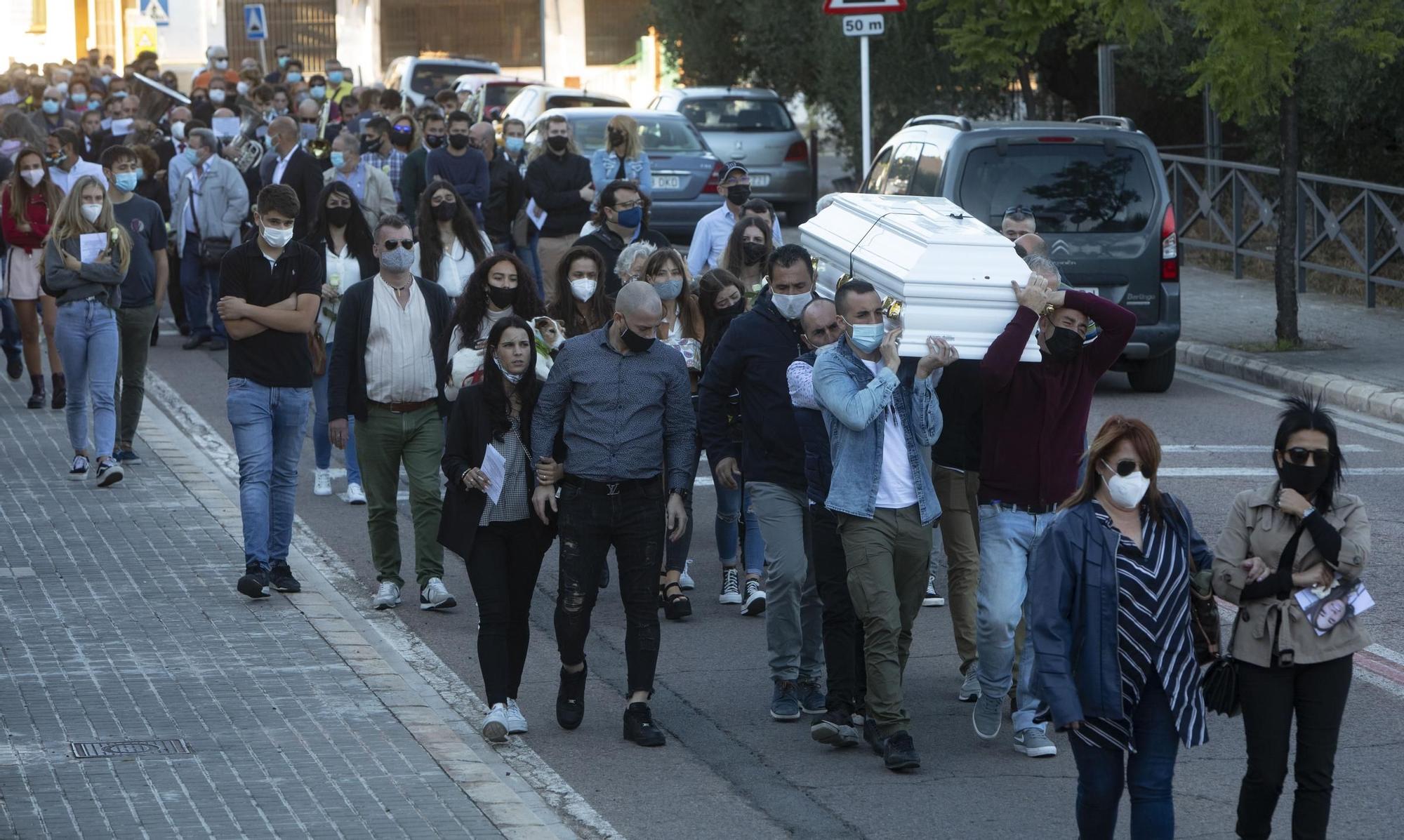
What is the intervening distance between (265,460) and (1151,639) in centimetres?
528

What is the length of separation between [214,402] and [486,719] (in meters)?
8.27

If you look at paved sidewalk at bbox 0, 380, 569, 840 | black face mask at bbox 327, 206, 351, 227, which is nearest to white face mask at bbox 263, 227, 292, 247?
black face mask at bbox 327, 206, 351, 227

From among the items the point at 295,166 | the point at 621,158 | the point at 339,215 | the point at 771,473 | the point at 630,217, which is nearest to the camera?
the point at 771,473

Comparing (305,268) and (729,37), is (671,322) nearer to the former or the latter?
(305,268)

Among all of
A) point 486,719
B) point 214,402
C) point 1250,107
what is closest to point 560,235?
point 214,402

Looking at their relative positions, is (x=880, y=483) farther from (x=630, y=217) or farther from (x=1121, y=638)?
(x=630, y=217)

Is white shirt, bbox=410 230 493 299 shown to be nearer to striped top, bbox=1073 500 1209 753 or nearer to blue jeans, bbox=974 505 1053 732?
blue jeans, bbox=974 505 1053 732

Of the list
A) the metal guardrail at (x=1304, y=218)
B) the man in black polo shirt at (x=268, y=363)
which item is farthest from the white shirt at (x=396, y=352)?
the metal guardrail at (x=1304, y=218)

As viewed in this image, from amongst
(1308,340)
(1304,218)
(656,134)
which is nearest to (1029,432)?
(1308,340)

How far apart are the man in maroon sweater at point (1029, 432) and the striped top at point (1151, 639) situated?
1.44m

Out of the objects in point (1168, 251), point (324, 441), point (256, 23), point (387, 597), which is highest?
point (256, 23)

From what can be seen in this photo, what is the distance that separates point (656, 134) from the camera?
79.6 ft

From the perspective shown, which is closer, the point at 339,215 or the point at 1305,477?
the point at 1305,477

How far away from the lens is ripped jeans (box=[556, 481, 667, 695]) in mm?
7527
